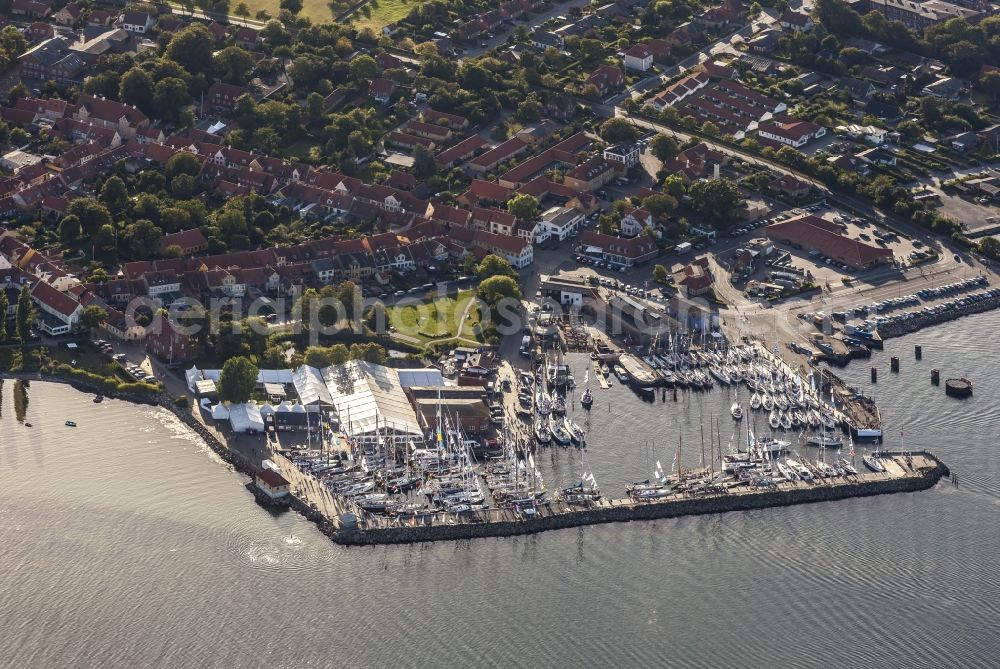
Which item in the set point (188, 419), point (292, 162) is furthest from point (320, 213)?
point (188, 419)

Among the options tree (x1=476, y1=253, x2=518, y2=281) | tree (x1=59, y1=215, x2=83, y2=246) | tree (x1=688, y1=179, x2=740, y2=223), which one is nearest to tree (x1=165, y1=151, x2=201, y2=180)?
tree (x1=59, y1=215, x2=83, y2=246)

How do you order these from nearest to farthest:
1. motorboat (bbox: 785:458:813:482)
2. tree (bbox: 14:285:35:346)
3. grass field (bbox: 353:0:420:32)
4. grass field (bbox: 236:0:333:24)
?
motorboat (bbox: 785:458:813:482) → tree (bbox: 14:285:35:346) → grass field (bbox: 353:0:420:32) → grass field (bbox: 236:0:333:24)

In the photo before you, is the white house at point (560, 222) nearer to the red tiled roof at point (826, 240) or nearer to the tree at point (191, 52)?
the red tiled roof at point (826, 240)

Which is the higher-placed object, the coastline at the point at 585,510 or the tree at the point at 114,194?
the tree at the point at 114,194

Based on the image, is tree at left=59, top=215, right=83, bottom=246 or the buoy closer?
the buoy

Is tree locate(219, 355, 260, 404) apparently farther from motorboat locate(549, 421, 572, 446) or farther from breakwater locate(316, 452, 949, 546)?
motorboat locate(549, 421, 572, 446)

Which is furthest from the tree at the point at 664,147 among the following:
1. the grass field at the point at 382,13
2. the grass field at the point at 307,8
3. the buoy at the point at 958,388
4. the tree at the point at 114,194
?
the tree at the point at 114,194
